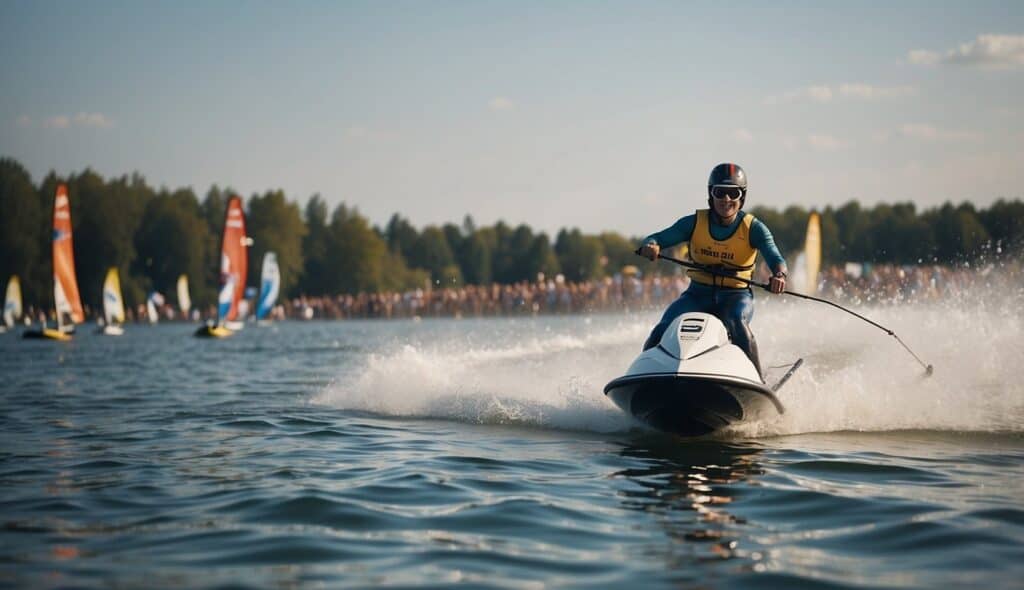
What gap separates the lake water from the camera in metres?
5.27

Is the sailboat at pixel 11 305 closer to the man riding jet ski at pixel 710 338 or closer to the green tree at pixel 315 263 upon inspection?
the green tree at pixel 315 263

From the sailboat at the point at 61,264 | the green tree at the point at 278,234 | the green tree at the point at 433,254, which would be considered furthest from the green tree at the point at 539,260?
the sailboat at the point at 61,264

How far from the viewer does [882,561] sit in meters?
5.34

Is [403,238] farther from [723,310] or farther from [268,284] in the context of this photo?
[723,310]

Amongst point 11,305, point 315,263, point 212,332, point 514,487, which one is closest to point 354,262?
point 315,263

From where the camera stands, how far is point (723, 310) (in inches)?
404

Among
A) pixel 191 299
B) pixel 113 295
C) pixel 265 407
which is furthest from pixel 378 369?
pixel 191 299

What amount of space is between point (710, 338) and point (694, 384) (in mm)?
566

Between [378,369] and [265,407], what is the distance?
1.89 metres

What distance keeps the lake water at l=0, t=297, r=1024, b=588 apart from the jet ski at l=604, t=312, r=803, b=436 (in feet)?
0.98

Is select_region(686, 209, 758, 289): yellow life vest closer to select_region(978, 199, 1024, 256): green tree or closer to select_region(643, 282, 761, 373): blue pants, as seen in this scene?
select_region(643, 282, 761, 373): blue pants

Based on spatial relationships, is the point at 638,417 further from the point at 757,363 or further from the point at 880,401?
the point at 880,401

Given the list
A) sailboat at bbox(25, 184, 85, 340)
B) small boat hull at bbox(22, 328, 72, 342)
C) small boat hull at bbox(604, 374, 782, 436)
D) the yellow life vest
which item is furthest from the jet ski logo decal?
small boat hull at bbox(22, 328, 72, 342)

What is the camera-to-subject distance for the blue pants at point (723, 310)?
9.93 m
